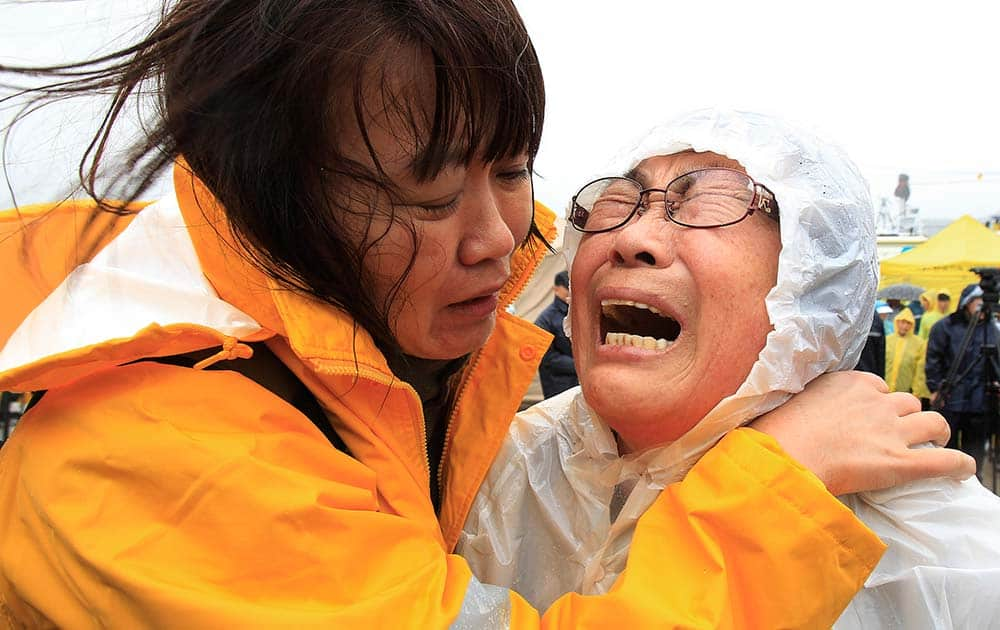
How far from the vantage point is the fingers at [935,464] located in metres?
1.20

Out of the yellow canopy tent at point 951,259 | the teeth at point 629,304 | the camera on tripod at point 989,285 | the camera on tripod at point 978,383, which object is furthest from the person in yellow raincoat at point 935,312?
the teeth at point 629,304

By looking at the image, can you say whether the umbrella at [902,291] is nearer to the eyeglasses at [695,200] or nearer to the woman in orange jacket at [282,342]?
the eyeglasses at [695,200]

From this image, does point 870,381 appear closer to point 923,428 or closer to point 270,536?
point 923,428

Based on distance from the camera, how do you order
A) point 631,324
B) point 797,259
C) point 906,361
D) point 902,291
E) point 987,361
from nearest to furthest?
1. point 797,259
2. point 631,324
3. point 987,361
4. point 906,361
5. point 902,291

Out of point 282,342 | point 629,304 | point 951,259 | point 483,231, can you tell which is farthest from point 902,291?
point 282,342

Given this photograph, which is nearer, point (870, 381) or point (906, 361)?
point (870, 381)

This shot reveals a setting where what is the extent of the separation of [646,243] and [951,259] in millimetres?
8399

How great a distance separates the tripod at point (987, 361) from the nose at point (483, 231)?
5251 mm

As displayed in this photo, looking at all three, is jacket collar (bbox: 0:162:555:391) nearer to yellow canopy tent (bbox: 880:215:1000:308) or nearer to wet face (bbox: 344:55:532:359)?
wet face (bbox: 344:55:532:359)

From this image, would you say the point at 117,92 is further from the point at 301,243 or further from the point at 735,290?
the point at 735,290

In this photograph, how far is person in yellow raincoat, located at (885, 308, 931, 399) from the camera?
20.7ft

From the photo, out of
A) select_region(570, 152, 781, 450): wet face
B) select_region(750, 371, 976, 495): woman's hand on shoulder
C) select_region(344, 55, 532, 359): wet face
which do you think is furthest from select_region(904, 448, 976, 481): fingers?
select_region(344, 55, 532, 359): wet face

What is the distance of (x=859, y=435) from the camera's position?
1194 millimetres

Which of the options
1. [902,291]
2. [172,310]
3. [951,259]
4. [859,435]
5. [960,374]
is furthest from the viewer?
[902,291]
